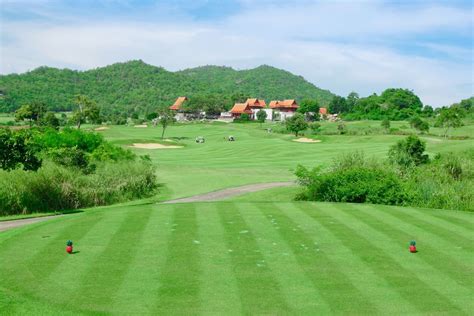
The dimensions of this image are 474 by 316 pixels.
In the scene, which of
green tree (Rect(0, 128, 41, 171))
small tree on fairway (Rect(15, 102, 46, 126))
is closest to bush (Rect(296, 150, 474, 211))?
green tree (Rect(0, 128, 41, 171))

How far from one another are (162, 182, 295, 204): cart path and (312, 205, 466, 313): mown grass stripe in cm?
1367

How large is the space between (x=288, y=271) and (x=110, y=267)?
16.5ft

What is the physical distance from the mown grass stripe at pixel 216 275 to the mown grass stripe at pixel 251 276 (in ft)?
0.61

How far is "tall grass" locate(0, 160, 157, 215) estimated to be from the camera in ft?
98.4

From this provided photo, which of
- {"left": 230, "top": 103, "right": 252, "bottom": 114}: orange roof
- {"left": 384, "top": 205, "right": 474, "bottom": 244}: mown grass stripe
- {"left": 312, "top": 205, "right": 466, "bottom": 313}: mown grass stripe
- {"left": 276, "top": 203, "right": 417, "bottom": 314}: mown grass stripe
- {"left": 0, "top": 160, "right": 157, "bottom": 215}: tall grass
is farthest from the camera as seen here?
{"left": 230, "top": 103, "right": 252, "bottom": 114}: orange roof

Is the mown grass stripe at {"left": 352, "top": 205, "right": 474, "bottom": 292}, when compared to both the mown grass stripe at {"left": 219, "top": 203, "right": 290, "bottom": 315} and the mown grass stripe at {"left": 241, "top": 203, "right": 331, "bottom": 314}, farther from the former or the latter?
the mown grass stripe at {"left": 219, "top": 203, "right": 290, "bottom": 315}

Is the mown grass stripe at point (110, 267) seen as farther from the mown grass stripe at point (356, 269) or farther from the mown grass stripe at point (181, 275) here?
the mown grass stripe at point (356, 269)

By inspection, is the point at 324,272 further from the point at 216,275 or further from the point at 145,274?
the point at 145,274

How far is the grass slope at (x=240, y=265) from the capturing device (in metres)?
12.2

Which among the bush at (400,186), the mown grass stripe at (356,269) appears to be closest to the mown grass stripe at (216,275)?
the mown grass stripe at (356,269)

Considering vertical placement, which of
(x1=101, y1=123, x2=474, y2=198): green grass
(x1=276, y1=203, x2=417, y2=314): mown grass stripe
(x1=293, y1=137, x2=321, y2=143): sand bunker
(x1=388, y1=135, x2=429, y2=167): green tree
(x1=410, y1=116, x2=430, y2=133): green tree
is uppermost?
(x1=410, y1=116, x2=430, y2=133): green tree

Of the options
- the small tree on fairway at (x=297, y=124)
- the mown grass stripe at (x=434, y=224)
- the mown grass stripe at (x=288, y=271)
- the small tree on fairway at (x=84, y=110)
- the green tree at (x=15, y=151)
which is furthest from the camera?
the small tree on fairway at (x=84, y=110)

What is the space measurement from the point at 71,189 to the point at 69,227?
41.8ft

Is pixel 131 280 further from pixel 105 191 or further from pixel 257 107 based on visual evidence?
pixel 257 107
